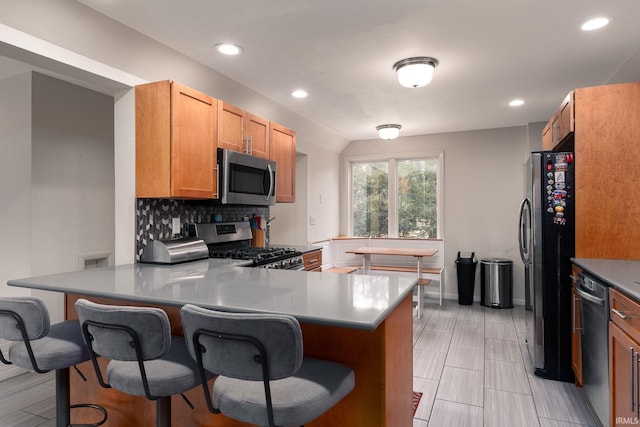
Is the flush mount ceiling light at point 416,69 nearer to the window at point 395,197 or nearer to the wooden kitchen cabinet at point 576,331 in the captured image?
→ the wooden kitchen cabinet at point 576,331

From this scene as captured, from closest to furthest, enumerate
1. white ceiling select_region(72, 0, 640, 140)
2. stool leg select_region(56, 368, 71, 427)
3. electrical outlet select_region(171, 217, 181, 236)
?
stool leg select_region(56, 368, 71, 427)
white ceiling select_region(72, 0, 640, 140)
electrical outlet select_region(171, 217, 181, 236)

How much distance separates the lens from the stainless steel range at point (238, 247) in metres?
3.02

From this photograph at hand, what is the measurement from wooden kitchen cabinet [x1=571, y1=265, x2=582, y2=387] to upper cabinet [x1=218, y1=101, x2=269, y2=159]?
8.76 feet

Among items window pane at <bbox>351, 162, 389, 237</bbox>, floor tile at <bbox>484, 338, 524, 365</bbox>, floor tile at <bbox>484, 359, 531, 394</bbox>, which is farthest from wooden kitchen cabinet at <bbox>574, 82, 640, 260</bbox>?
window pane at <bbox>351, 162, 389, 237</bbox>

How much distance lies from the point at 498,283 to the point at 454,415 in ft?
9.96

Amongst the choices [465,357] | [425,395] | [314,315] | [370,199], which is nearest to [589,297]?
[425,395]

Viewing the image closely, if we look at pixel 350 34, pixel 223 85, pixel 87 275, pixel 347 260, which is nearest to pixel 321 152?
pixel 347 260

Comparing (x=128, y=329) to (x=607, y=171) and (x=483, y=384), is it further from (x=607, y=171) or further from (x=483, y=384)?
(x=607, y=171)

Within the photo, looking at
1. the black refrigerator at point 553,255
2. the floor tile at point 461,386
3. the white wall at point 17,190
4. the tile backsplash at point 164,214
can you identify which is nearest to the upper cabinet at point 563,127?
the black refrigerator at point 553,255

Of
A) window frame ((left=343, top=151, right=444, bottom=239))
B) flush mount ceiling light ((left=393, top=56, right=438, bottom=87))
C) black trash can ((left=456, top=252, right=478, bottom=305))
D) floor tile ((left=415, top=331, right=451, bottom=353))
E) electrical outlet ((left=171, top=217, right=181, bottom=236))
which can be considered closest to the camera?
flush mount ceiling light ((left=393, top=56, right=438, bottom=87))

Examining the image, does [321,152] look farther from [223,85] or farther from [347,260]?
[223,85]

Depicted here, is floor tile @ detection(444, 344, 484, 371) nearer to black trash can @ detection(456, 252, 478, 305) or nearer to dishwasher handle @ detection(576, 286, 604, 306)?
dishwasher handle @ detection(576, 286, 604, 306)

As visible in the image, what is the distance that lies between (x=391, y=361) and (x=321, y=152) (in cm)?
432

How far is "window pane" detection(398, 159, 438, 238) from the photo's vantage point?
Answer: 5789 mm
